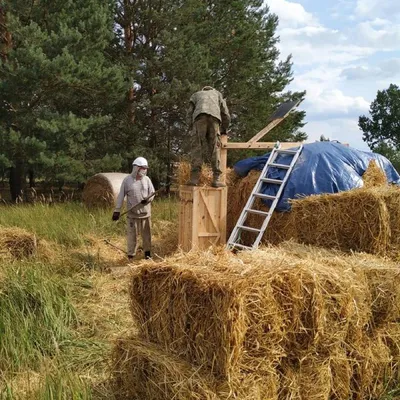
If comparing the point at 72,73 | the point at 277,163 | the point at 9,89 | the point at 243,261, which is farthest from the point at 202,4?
the point at 243,261

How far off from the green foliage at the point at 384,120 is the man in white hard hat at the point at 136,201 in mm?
42312

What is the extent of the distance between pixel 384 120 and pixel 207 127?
4506cm

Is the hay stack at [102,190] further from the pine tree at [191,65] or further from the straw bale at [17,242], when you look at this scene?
the straw bale at [17,242]

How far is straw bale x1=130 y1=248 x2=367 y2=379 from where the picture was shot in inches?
124

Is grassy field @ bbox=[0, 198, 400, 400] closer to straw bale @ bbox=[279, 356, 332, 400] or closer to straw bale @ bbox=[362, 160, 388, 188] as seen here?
straw bale @ bbox=[279, 356, 332, 400]

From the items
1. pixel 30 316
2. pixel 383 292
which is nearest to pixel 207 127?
pixel 30 316

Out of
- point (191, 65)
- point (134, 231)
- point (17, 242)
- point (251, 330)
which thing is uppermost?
point (191, 65)

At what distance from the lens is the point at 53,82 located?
14664 millimetres

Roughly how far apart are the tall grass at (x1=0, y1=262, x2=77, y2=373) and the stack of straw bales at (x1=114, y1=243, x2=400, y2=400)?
115 centimetres

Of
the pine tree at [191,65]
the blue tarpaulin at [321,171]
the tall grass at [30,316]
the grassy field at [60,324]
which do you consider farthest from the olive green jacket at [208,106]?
the pine tree at [191,65]

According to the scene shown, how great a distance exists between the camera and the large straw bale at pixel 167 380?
3117 mm

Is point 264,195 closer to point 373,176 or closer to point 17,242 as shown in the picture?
point 373,176

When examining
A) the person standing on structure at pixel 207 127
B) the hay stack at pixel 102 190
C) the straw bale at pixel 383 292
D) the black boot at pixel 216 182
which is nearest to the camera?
the straw bale at pixel 383 292

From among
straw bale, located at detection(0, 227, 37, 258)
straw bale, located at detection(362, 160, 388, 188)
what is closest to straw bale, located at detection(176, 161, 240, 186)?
straw bale, located at detection(362, 160, 388, 188)
